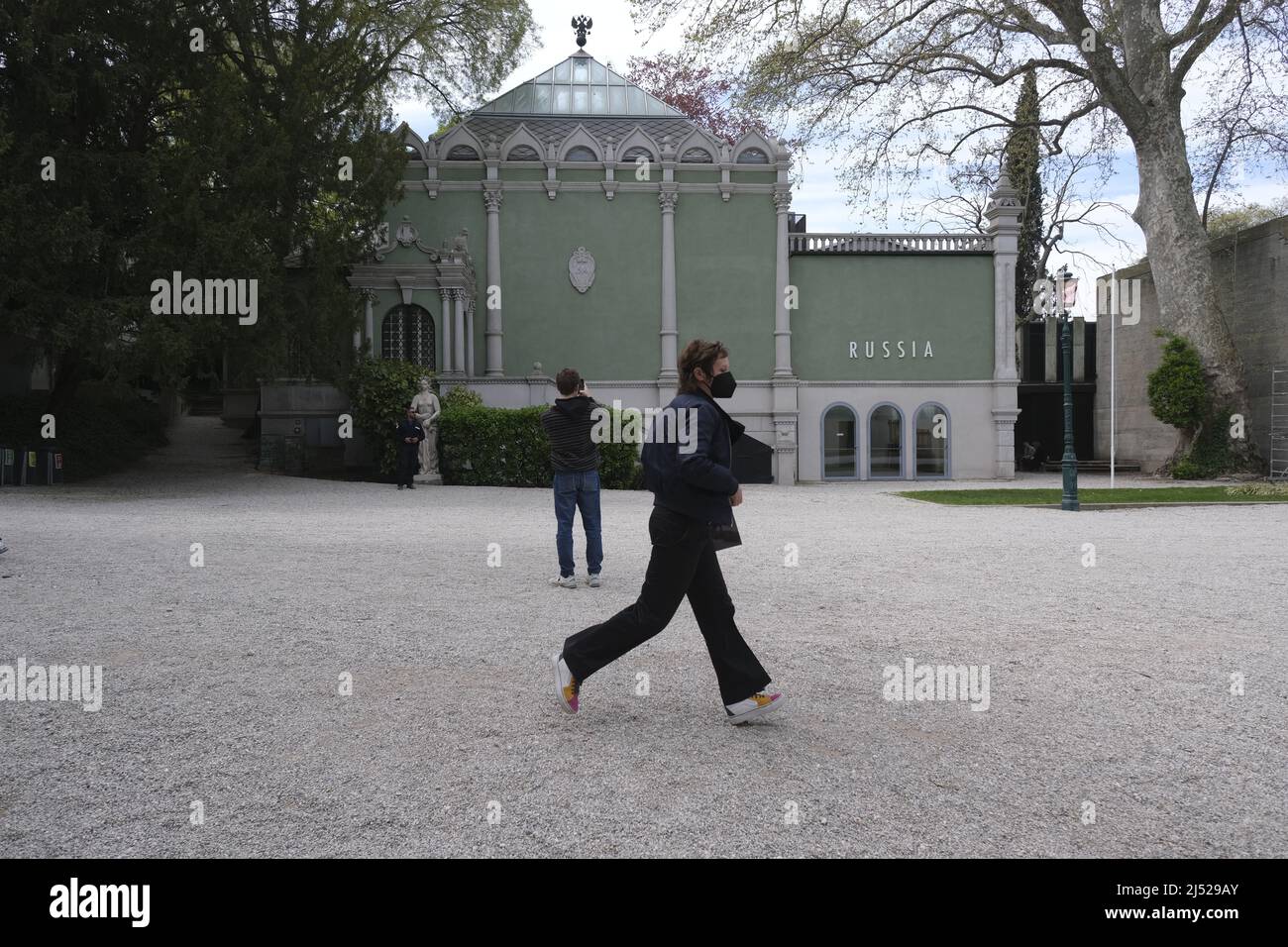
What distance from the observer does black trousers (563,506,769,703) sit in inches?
201

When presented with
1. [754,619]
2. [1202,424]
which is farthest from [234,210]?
[1202,424]

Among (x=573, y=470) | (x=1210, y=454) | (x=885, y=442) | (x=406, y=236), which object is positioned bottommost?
(x=1210, y=454)

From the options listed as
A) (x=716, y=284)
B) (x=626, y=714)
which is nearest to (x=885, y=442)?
(x=716, y=284)

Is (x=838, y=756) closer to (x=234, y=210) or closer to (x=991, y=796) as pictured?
(x=991, y=796)

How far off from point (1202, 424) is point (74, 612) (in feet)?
93.2

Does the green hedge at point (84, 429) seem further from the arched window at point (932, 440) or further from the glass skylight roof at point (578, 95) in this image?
the arched window at point (932, 440)

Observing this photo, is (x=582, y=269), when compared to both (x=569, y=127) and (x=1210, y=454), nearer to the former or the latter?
(x=569, y=127)

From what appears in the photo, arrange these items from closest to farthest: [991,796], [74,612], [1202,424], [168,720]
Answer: [991,796] → [168,720] → [74,612] → [1202,424]

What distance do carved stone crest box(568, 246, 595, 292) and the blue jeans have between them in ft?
67.0

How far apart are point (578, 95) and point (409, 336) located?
1080cm

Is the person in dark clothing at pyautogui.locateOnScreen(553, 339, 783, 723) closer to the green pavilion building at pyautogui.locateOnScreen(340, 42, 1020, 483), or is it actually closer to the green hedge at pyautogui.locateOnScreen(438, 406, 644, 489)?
the green hedge at pyautogui.locateOnScreen(438, 406, 644, 489)

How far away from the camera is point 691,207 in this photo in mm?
29688

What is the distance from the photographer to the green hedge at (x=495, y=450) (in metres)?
22.6

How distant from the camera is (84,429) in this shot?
2219cm
